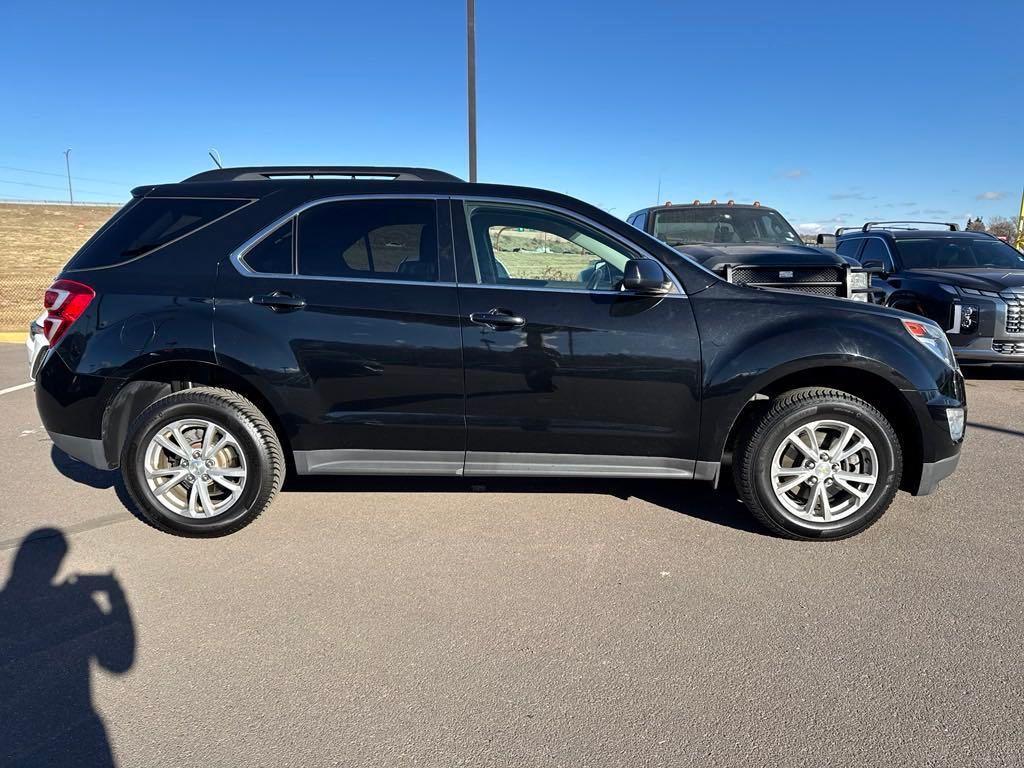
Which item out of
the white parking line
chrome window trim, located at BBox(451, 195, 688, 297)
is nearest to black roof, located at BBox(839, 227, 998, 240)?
chrome window trim, located at BBox(451, 195, 688, 297)

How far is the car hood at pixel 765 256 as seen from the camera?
6730mm

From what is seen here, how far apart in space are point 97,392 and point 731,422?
3.33 meters

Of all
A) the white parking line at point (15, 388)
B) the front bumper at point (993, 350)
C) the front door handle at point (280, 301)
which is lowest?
the white parking line at point (15, 388)

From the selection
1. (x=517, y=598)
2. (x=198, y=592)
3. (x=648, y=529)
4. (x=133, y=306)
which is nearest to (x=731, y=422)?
(x=648, y=529)

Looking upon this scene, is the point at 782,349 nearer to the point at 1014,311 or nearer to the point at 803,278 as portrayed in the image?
the point at 803,278

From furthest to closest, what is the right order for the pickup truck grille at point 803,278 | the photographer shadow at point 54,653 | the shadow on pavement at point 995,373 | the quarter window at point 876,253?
the quarter window at point 876,253 < the shadow on pavement at point 995,373 < the pickup truck grille at point 803,278 < the photographer shadow at point 54,653

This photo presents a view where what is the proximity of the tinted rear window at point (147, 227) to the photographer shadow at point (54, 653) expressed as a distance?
5.05 ft

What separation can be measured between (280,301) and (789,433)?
2732 millimetres

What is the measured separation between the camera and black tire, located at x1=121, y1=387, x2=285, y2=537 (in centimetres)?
363

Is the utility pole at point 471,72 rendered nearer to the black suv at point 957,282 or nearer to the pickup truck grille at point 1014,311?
the black suv at point 957,282

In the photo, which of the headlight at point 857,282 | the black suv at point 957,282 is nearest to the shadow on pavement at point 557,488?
the headlight at point 857,282

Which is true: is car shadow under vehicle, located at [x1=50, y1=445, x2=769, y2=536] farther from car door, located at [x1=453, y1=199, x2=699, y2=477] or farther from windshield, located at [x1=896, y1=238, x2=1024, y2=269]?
windshield, located at [x1=896, y1=238, x2=1024, y2=269]

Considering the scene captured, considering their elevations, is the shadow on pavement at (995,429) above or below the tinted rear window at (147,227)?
below

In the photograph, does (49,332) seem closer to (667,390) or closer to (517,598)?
(517,598)
